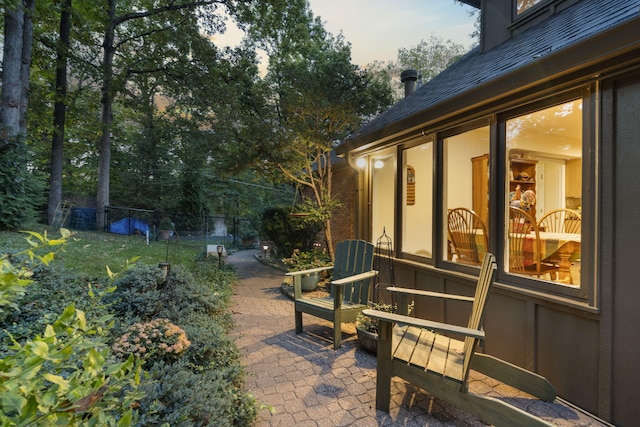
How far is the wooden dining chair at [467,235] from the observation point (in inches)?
129

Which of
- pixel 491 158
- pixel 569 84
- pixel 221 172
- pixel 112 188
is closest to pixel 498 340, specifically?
pixel 491 158

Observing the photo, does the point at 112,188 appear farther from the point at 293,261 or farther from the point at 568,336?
the point at 568,336

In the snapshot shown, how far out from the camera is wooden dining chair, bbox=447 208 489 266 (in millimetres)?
3275

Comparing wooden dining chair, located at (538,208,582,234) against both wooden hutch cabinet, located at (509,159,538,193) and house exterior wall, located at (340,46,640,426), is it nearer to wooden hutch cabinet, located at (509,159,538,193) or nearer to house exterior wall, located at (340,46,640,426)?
wooden hutch cabinet, located at (509,159,538,193)

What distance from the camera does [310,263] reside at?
21.0 feet

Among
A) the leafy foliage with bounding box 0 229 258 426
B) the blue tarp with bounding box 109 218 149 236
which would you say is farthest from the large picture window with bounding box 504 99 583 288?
the blue tarp with bounding box 109 218 149 236

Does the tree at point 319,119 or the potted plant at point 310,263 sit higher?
the tree at point 319,119

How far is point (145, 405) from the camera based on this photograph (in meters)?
1.58

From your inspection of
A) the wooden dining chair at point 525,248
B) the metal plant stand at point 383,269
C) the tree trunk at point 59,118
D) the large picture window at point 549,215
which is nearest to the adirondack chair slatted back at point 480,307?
the large picture window at point 549,215

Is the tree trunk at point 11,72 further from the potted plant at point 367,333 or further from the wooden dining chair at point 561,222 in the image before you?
the wooden dining chair at point 561,222

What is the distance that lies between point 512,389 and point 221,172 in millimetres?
6964

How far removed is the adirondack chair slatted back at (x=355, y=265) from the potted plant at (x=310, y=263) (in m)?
1.88

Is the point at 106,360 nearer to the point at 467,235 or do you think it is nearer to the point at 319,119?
the point at 467,235

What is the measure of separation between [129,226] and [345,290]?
1215 centimetres
